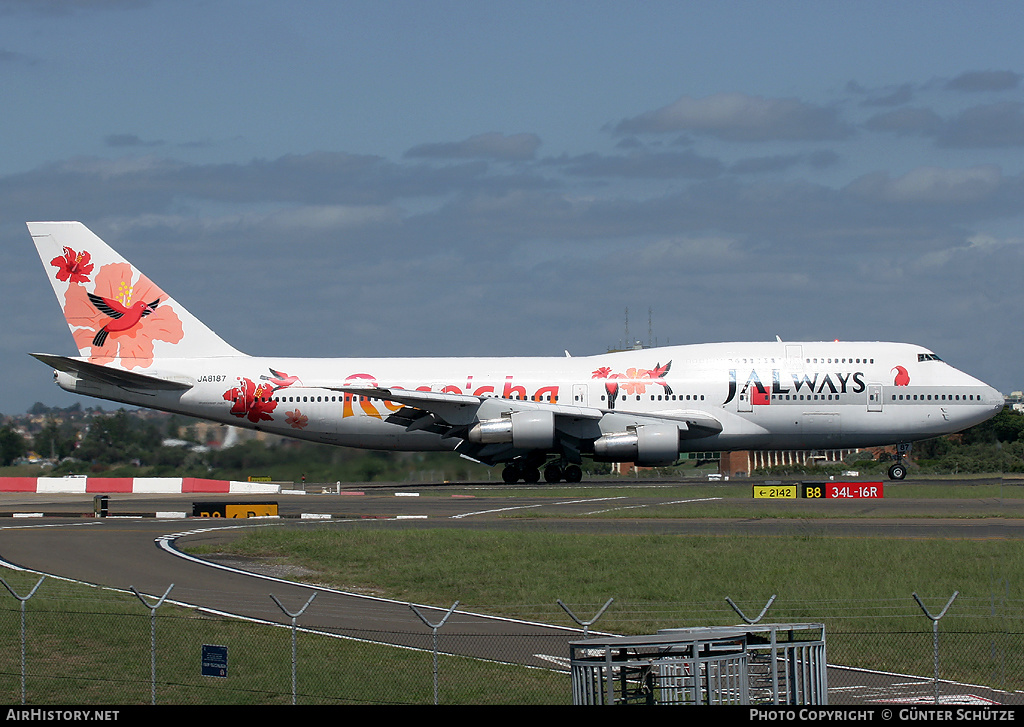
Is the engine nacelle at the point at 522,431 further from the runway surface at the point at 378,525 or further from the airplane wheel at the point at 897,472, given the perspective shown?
the airplane wheel at the point at 897,472

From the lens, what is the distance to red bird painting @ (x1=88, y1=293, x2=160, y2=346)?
173 ft

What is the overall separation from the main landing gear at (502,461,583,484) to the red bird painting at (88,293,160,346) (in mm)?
18643

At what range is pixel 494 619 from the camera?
Result: 19531 mm

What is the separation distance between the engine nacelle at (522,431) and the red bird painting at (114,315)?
1713 cm

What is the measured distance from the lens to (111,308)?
5294cm

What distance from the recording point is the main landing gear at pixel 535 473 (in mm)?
52656

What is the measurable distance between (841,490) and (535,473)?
1496 centimetres

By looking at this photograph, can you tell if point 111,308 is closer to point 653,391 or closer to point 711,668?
point 653,391

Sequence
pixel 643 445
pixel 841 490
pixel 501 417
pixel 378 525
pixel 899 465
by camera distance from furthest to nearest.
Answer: pixel 899 465 < pixel 501 417 < pixel 643 445 < pixel 841 490 < pixel 378 525

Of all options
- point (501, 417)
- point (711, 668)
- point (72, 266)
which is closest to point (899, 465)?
point (501, 417)

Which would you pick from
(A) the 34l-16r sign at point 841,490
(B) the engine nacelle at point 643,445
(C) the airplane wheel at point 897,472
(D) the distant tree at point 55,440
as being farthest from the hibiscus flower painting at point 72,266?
(C) the airplane wheel at point 897,472

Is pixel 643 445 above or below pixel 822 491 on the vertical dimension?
above
